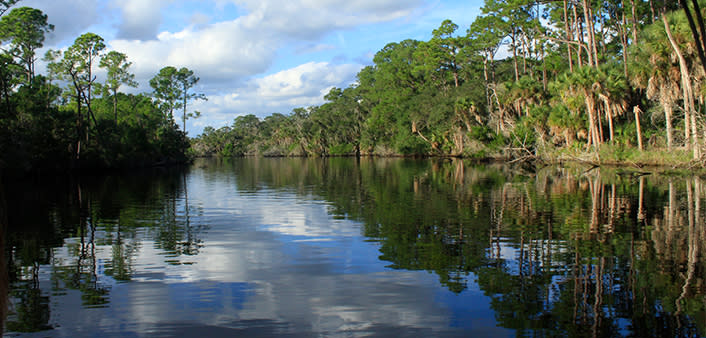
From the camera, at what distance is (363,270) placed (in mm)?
9453

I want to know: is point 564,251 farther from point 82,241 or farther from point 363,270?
point 82,241

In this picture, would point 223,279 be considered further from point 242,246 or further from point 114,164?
point 114,164

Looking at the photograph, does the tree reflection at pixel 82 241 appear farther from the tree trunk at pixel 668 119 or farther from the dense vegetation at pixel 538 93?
the tree trunk at pixel 668 119

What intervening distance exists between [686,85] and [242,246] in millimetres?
28609

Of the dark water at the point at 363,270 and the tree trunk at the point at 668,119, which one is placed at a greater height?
the tree trunk at the point at 668,119

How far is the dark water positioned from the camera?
6.65 m

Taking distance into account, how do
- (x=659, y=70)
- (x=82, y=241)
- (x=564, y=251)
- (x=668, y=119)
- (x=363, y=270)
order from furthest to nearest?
Answer: (x=668, y=119)
(x=659, y=70)
(x=82, y=241)
(x=564, y=251)
(x=363, y=270)

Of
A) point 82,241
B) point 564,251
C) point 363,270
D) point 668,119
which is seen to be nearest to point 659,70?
point 668,119

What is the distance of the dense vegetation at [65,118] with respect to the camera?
33781 mm

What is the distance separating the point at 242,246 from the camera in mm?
11914

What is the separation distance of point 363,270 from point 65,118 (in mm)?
Answer: 39548

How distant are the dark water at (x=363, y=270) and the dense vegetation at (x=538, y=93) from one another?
5436mm

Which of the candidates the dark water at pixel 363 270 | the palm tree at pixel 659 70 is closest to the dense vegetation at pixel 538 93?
the palm tree at pixel 659 70

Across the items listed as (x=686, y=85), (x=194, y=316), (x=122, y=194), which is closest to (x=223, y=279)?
(x=194, y=316)
